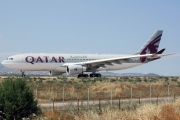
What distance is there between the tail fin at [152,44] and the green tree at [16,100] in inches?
1905

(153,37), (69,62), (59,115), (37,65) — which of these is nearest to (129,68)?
(153,37)

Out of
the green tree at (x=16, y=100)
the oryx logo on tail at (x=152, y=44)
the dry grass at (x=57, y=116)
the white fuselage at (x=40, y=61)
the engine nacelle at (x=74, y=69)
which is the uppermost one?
the oryx logo on tail at (x=152, y=44)

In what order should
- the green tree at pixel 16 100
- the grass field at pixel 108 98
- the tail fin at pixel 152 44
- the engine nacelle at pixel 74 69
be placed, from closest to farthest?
the grass field at pixel 108 98 → the green tree at pixel 16 100 → the engine nacelle at pixel 74 69 → the tail fin at pixel 152 44

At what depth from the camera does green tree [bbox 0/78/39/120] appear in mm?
16047

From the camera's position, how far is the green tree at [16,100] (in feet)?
52.6

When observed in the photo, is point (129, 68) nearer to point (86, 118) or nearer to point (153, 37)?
point (153, 37)

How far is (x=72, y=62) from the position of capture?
56562mm

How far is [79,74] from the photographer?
56406 mm

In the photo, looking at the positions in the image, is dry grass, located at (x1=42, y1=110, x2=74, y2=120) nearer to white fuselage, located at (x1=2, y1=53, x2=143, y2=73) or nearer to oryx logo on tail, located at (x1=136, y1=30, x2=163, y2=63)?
white fuselage, located at (x1=2, y1=53, x2=143, y2=73)

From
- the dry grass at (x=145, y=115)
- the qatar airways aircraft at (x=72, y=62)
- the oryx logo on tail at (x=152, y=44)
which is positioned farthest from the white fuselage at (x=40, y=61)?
the dry grass at (x=145, y=115)

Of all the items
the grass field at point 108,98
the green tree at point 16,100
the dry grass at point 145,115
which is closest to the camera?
the dry grass at point 145,115

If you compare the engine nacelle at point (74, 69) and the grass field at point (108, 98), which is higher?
the engine nacelle at point (74, 69)

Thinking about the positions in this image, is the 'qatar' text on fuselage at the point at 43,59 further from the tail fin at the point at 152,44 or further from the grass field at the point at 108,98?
the tail fin at the point at 152,44

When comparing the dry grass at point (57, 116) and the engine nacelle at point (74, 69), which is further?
the engine nacelle at point (74, 69)
